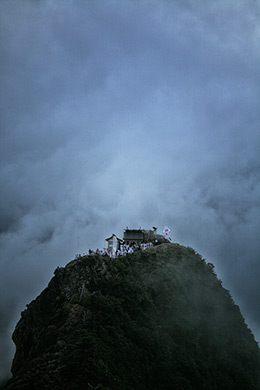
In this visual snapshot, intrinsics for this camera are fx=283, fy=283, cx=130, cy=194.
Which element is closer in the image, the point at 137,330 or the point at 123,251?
the point at 137,330

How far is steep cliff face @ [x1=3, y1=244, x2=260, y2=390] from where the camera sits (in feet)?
78.1

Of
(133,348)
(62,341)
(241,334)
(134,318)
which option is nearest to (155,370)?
(133,348)

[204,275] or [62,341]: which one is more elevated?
[204,275]

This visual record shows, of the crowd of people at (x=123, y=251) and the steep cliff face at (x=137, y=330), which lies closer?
the steep cliff face at (x=137, y=330)

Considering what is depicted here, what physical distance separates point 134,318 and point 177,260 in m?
17.6

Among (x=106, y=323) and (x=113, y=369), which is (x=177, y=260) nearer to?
(x=106, y=323)

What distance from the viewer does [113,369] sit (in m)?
24.8

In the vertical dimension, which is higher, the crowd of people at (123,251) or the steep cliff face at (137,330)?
the crowd of people at (123,251)

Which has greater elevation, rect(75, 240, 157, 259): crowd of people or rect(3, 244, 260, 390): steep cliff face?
rect(75, 240, 157, 259): crowd of people

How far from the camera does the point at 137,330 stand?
31625 millimetres

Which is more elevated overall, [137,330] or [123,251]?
[123,251]

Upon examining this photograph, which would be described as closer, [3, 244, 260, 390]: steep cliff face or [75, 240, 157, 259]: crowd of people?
[3, 244, 260, 390]: steep cliff face

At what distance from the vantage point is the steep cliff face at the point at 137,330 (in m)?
23.8

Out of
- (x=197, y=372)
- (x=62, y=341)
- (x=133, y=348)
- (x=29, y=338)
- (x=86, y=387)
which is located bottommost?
(x=197, y=372)
